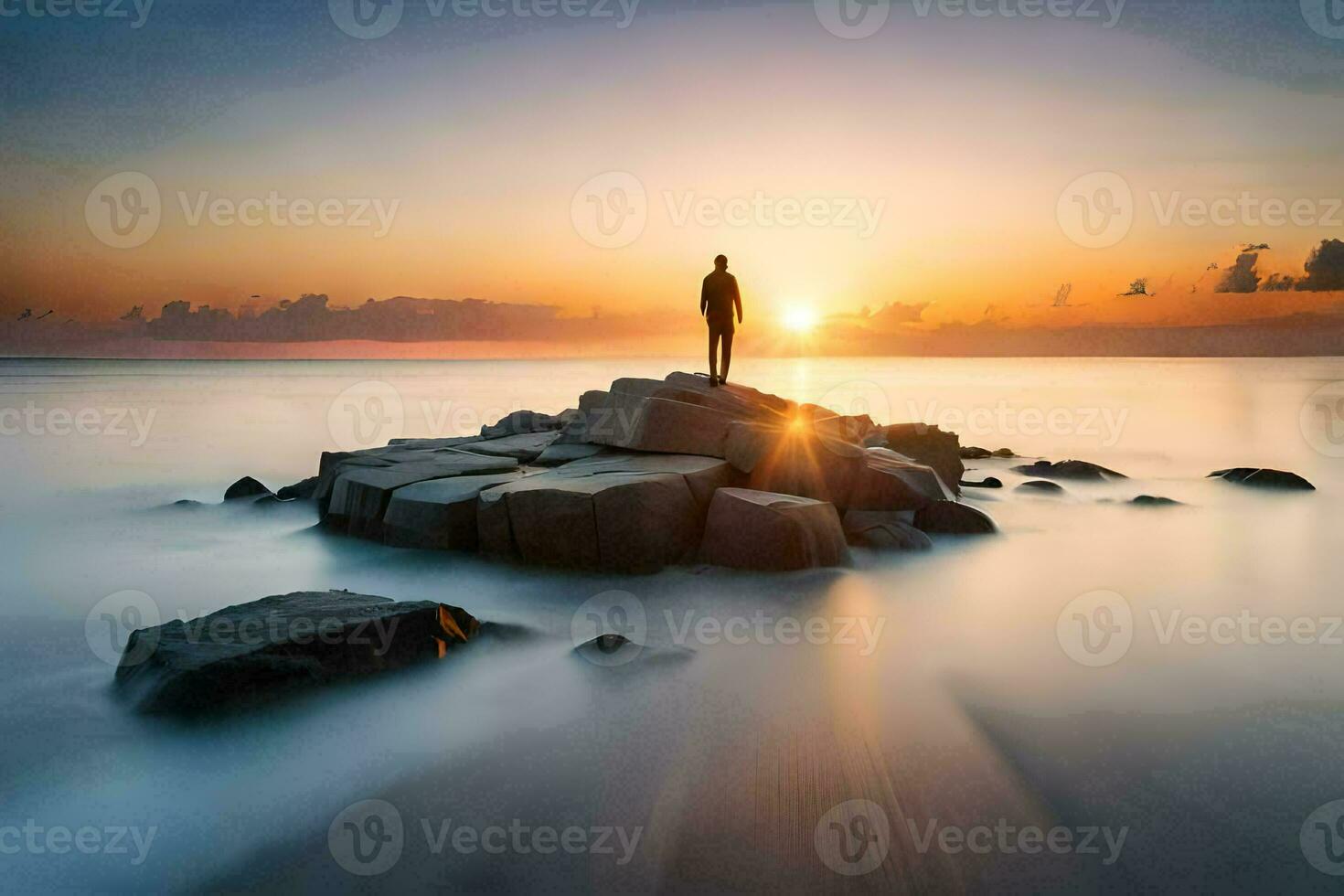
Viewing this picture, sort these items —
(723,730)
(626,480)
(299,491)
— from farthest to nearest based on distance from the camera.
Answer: (299,491), (626,480), (723,730)

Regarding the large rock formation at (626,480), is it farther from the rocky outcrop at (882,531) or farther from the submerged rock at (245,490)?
the submerged rock at (245,490)

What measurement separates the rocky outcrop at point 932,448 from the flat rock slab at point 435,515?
315 inches

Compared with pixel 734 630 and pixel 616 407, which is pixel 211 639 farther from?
pixel 616 407

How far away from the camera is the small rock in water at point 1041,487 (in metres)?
14.0

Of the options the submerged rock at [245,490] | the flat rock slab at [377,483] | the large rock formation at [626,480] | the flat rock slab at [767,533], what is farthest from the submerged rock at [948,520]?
the submerged rock at [245,490]

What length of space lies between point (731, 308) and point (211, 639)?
8394mm

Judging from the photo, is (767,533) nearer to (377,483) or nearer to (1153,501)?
(377,483)

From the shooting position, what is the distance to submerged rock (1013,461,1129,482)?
15.7 meters

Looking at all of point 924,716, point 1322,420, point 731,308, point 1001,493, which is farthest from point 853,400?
point 924,716

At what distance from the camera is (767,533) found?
316 inches

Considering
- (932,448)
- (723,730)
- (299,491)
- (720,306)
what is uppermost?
(720,306)

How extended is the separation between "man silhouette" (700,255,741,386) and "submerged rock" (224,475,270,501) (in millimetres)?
8373

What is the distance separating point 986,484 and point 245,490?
13705 millimetres

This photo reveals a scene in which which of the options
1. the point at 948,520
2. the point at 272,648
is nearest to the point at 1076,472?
the point at 948,520
